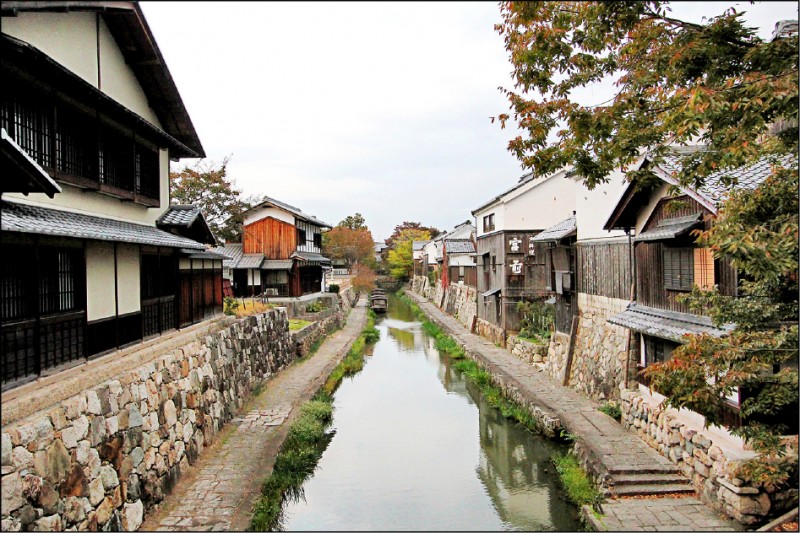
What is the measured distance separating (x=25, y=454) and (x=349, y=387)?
652 inches

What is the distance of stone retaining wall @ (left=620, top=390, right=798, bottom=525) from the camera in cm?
818

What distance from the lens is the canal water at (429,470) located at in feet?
35.1

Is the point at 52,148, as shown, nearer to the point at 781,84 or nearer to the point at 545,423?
the point at 781,84

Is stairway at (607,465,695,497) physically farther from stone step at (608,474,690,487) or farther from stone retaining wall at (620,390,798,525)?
stone retaining wall at (620,390,798,525)

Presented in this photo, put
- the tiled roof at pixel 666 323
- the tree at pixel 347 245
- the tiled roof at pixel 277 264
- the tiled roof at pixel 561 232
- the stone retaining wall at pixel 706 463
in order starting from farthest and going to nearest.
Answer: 1. the tree at pixel 347 245
2. the tiled roof at pixel 277 264
3. the tiled roof at pixel 561 232
4. the tiled roof at pixel 666 323
5. the stone retaining wall at pixel 706 463

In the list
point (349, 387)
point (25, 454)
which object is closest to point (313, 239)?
point (349, 387)

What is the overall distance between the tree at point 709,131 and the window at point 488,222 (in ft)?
64.7

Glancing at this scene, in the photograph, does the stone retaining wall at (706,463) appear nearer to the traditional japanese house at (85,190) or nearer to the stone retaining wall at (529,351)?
the stone retaining wall at (529,351)

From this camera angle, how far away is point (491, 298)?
28.5 m

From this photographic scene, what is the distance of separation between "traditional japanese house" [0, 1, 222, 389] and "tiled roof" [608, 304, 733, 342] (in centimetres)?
979

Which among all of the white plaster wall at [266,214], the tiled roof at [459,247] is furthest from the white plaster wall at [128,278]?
the tiled roof at [459,247]

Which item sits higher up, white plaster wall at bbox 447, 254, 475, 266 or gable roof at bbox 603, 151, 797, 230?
gable roof at bbox 603, 151, 797, 230

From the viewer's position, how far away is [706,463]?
9.32 m

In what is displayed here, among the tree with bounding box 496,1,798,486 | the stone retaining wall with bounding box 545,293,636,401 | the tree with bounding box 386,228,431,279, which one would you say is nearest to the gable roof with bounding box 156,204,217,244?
the tree with bounding box 496,1,798,486
